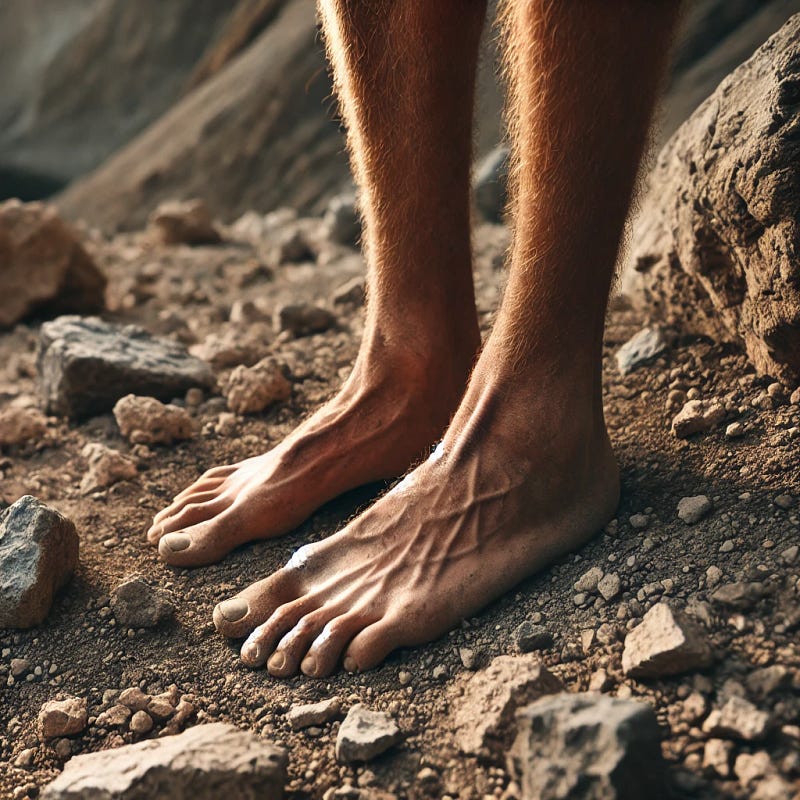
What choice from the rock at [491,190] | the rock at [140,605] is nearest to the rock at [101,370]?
the rock at [140,605]

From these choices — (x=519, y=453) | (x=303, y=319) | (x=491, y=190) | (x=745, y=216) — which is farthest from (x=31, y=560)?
(x=491, y=190)

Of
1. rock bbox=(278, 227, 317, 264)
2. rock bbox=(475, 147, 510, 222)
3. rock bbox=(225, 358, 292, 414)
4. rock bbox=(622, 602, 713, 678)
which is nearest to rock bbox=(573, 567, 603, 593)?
rock bbox=(622, 602, 713, 678)

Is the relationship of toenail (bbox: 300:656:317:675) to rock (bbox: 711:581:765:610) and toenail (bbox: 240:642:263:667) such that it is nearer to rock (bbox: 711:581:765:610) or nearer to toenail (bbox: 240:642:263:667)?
toenail (bbox: 240:642:263:667)

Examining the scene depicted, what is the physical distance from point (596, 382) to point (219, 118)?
3.72 meters

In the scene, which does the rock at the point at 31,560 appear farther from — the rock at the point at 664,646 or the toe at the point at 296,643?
the rock at the point at 664,646

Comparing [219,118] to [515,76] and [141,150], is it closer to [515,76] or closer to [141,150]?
[141,150]

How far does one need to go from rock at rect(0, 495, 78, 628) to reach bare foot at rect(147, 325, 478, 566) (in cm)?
16

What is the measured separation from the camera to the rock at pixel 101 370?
2129 mm

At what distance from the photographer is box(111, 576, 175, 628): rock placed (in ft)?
4.76

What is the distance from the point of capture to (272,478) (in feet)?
5.32

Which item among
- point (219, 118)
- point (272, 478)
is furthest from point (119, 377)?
point (219, 118)

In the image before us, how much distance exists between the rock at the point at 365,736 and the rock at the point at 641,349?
0.92m

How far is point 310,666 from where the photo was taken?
4.29ft

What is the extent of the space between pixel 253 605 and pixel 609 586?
512 millimetres
